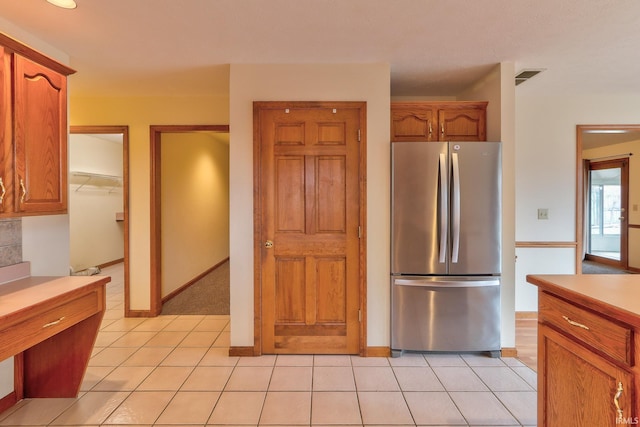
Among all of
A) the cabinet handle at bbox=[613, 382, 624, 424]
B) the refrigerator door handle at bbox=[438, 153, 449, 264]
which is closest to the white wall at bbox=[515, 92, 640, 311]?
the refrigerator door handle at bbox=[438, 153, 449, 264]

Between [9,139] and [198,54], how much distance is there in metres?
1.38

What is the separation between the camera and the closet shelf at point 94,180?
18.4ft

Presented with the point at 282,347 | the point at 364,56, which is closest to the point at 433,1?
the point at 364,56

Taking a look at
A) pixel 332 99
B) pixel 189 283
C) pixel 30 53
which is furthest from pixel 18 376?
pixel 332 99

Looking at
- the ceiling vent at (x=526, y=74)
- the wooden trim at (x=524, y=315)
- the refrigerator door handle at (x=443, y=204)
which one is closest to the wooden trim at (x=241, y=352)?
the refrigerator door handle at (x=443, y=204)

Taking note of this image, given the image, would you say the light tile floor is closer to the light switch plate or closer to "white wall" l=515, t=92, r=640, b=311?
"white wall" l=515, t=92, r=640, b=311

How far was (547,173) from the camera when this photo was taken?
355 cm

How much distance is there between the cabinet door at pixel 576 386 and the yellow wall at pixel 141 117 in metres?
3.44

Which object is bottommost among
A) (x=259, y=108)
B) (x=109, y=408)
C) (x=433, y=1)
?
(x=109, y=408)

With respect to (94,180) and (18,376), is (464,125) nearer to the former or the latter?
(18,376)

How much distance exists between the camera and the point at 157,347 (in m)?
2.90

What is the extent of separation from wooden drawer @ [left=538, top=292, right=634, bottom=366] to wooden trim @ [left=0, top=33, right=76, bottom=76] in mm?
3021

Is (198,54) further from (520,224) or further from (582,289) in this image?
(520,224)

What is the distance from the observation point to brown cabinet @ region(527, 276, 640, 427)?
111 cm
